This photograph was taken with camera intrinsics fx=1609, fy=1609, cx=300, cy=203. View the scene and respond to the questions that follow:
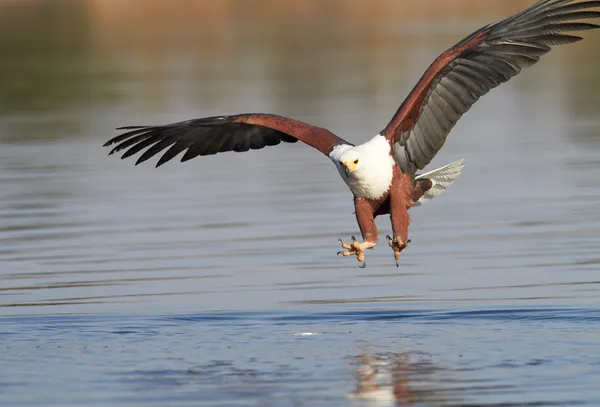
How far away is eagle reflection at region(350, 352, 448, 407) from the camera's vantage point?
32.2 feet

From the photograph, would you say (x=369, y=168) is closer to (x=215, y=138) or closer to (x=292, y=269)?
(x=215, y=138)

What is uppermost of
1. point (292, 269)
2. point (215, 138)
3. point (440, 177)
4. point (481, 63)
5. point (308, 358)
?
point (481, 63)

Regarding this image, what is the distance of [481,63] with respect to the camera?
461 inches

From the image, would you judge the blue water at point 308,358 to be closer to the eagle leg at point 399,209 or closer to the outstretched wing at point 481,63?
the eagle leg at point 399,209

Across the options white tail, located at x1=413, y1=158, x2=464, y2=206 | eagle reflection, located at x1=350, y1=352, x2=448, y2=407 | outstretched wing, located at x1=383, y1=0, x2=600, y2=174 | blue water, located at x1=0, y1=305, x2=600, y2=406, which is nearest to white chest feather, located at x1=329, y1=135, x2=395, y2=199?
outstretched wing, located at x1=383, y1=0, x2=600, y2=174

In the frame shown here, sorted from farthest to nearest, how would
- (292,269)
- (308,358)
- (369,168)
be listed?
1. (292,269)
2. (369,168)
3. (308,358)

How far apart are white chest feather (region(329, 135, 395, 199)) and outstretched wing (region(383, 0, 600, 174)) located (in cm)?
15

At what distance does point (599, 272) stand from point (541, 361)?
3.23m

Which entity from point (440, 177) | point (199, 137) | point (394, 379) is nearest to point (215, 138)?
point (199, 137)

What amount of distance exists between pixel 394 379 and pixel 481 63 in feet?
8.64

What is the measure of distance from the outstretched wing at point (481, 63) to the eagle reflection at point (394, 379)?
1.81 meters

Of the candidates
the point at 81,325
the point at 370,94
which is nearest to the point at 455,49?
the point at 81,325

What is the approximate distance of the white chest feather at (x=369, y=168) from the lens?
11625 mm

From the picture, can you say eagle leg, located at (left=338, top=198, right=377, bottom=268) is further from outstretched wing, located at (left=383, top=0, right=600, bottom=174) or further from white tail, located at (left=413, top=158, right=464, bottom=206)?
white tail, located at (left=413, top=158, right=464, bottom=206)
